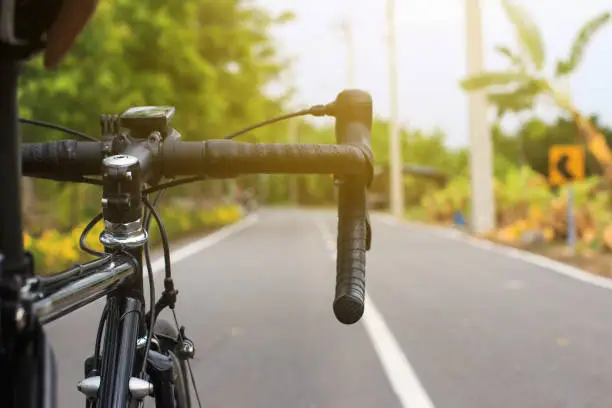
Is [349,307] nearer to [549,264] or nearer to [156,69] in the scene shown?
[549,264]

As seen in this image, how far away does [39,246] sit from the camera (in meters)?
14.3

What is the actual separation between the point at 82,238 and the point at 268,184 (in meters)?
104

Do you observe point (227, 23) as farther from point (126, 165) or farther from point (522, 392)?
point (126, 165)

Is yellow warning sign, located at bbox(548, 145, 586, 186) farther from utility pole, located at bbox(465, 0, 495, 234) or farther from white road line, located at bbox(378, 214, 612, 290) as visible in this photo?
utility pole, located at bbox(465, 0, 495, 234)

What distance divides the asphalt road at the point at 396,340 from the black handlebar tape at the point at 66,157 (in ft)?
13.1

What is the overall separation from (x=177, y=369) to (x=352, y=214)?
545 mm

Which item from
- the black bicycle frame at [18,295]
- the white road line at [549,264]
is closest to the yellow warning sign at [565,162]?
the white road line at [549,264]

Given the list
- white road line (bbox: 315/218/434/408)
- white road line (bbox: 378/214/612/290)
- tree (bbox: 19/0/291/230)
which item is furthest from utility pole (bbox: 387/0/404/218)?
white road line (bbox: 315/218/434/408)

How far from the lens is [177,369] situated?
211 cm

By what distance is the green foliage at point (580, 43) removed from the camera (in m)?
24.0

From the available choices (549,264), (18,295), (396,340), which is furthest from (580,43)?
(18,295)

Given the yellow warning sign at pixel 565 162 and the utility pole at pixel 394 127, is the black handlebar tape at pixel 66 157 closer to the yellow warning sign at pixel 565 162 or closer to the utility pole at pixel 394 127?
the yellow warning sign at pixel 565 162

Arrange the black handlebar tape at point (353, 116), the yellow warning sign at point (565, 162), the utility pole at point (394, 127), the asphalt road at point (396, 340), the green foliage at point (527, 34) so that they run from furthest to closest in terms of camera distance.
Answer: the utility pole at point (394, 127) < the green foliage at point (527, 34) < the yellow warning sign at point (565, 162) < the asphalt road at point (396, 340) < the black handlebar tape at point (353, 116)

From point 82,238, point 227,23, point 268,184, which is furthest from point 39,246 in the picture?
point 268,184
